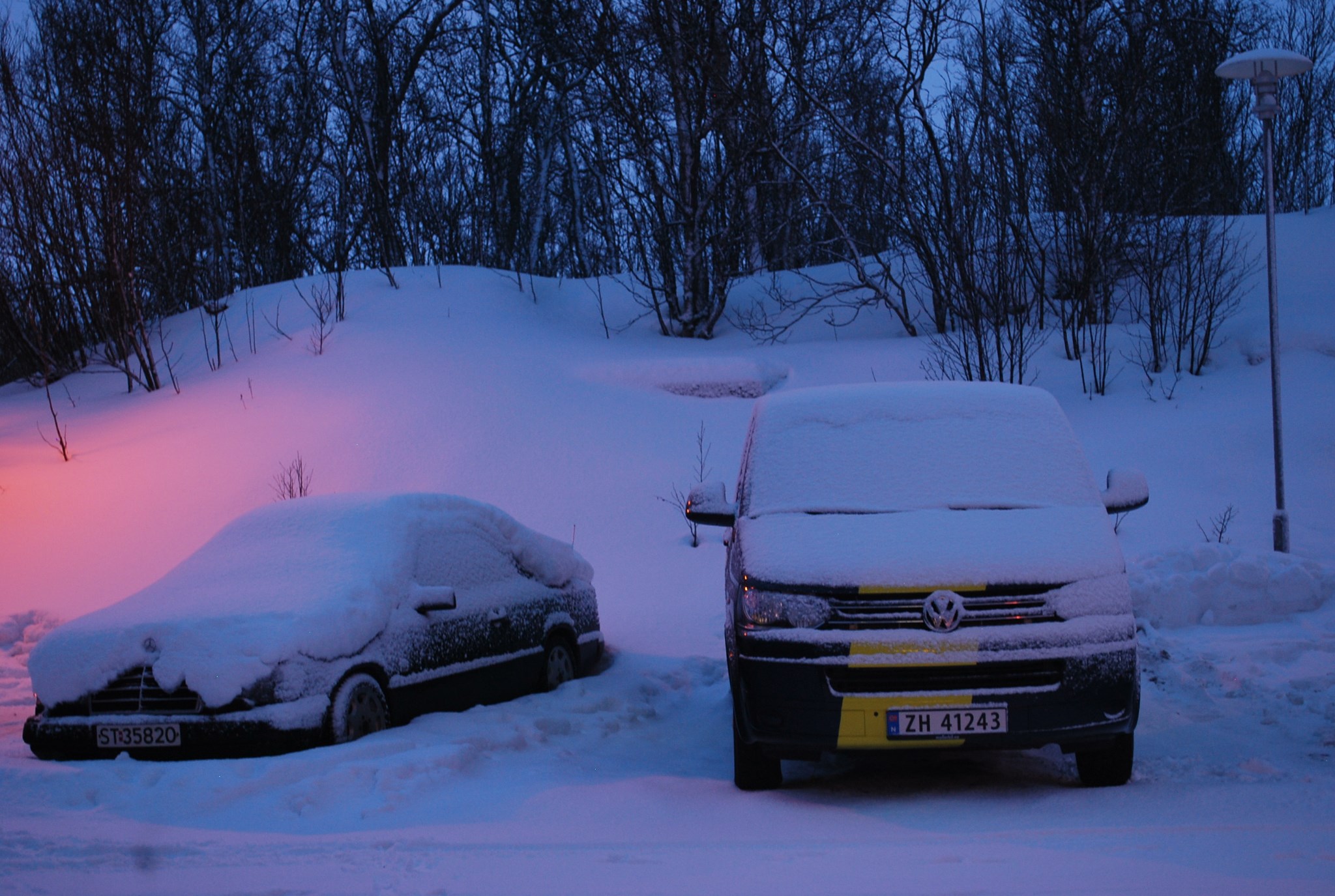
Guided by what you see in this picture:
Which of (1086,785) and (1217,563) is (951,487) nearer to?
(1086,785)

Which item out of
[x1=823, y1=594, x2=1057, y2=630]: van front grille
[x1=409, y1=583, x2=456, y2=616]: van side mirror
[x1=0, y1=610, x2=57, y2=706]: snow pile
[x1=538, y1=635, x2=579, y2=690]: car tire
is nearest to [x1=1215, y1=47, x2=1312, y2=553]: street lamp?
[x1=538, y1=635, x2=579, y2=690]: car tire

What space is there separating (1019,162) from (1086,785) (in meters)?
14.5

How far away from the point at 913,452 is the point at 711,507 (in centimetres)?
112

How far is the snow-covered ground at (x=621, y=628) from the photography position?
406cm

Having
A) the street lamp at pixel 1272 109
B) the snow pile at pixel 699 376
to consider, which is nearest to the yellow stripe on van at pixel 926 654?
the street lamp at pixel 1272 109

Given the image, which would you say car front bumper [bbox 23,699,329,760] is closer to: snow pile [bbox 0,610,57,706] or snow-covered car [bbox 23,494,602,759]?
snow-covered car [bbox 23,494,602,759]

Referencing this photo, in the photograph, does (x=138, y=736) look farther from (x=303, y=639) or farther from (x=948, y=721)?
(x=948, y=721)

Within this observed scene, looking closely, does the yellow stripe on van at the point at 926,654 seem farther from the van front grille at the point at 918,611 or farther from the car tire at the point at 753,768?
the car tire at the point at 753,768

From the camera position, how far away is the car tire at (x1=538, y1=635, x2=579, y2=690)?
7664mm

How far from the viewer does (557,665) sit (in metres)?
7.89

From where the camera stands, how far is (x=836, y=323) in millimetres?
20062

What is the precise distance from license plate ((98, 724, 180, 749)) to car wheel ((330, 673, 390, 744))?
77 cm

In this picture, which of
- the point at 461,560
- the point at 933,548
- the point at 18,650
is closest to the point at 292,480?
the point at 18,650

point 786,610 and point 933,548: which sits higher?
point 933,548
